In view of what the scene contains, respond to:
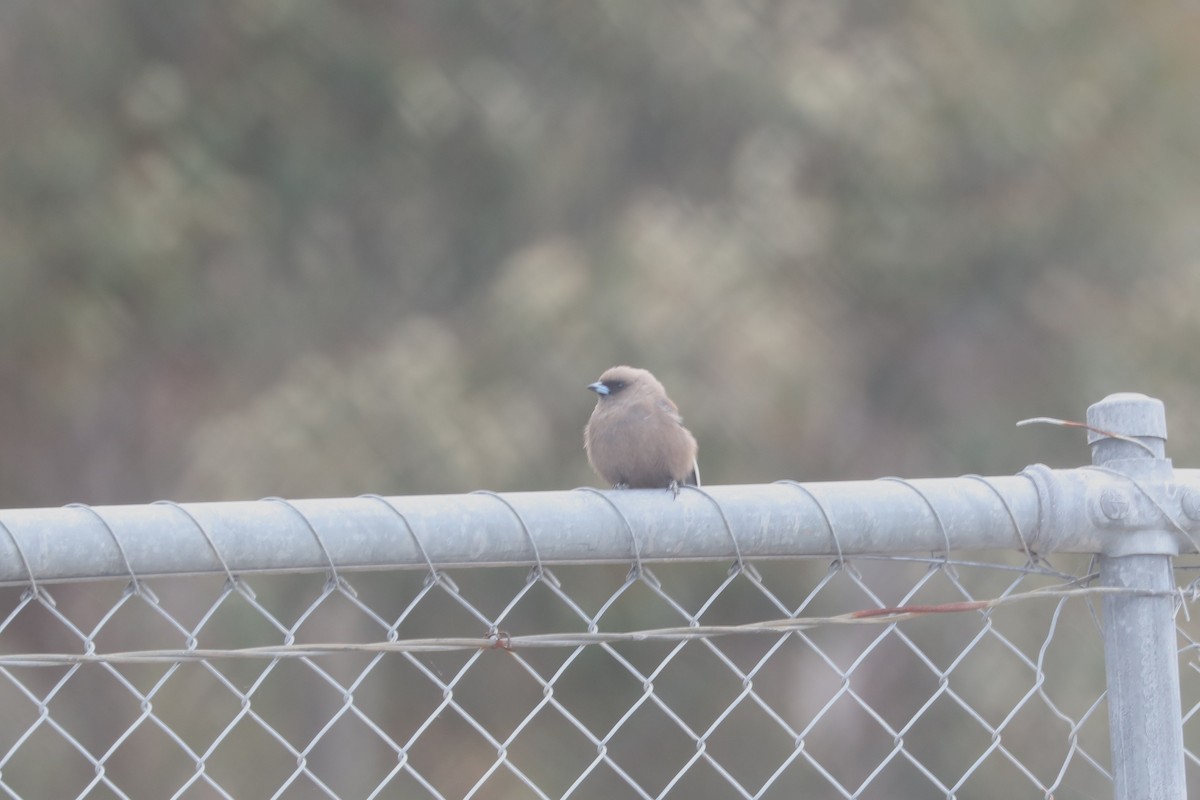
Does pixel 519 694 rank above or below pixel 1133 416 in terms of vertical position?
below

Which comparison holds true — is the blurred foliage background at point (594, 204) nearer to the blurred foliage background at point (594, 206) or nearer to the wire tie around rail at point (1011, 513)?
the blurred foliage background at point (594, 206)

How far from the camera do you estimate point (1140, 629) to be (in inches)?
71.1

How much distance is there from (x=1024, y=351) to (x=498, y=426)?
256cm

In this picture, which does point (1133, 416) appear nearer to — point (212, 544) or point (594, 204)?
point (212, 544)

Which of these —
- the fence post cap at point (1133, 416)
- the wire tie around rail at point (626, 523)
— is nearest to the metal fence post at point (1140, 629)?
the fence post cap at point (1133, 416)

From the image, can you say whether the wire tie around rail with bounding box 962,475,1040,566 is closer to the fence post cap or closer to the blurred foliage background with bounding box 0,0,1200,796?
the fence post cap

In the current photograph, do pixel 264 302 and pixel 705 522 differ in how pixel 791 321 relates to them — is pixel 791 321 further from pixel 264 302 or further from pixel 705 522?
pixel 705 522

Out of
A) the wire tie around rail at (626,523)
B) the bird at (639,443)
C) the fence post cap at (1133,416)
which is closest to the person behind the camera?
the wire tie around rail at (626,523)

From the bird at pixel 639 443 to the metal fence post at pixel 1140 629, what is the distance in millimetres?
1321

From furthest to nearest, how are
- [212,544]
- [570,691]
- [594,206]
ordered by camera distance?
1. [594,206]
2. [570,691]
3. [212,544]

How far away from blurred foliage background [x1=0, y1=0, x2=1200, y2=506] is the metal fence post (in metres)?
4.22

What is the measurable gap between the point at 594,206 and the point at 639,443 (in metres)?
3.69

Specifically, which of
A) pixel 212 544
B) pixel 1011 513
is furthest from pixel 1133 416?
pixel 212 544

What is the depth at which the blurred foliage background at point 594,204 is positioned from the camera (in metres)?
6.32
